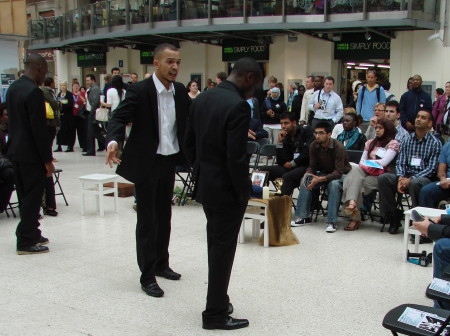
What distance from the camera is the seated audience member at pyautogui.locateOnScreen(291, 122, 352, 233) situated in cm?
652

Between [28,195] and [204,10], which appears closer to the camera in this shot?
[28,195]

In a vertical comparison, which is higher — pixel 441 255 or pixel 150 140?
pixel 150 140

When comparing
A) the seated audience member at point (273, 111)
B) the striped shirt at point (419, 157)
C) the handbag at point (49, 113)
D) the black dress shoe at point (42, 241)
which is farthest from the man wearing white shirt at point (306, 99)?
the black dress shoe at point (42, 241)

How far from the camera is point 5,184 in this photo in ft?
22.6

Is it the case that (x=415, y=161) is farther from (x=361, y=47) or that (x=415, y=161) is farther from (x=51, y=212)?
(x=361, y=47)

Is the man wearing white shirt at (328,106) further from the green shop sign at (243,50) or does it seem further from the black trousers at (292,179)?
the green shop sign at (243,50)

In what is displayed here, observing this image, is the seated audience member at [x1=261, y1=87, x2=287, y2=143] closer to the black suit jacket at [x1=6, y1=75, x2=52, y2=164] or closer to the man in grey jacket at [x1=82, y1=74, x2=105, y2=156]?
the man in grey jacket at [x1=82, y1=74, x2=105, y2=156]

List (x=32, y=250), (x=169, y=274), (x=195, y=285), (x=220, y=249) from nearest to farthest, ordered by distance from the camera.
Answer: (x=220, y=249), (x=195, y=285), (x=169, y=274), (x=32, y=250)

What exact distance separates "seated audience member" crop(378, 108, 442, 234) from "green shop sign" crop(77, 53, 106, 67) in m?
21.0

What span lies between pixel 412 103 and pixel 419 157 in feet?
15.4

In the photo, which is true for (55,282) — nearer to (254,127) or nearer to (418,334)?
(418,334)

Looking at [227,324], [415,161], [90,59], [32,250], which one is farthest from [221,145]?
[90,59]

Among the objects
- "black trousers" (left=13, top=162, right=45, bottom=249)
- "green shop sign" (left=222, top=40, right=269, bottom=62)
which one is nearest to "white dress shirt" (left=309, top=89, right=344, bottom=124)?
"black trousers" (left=13, top=162, right=45, bottom=249)

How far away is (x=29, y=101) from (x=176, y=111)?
1.68 meters
